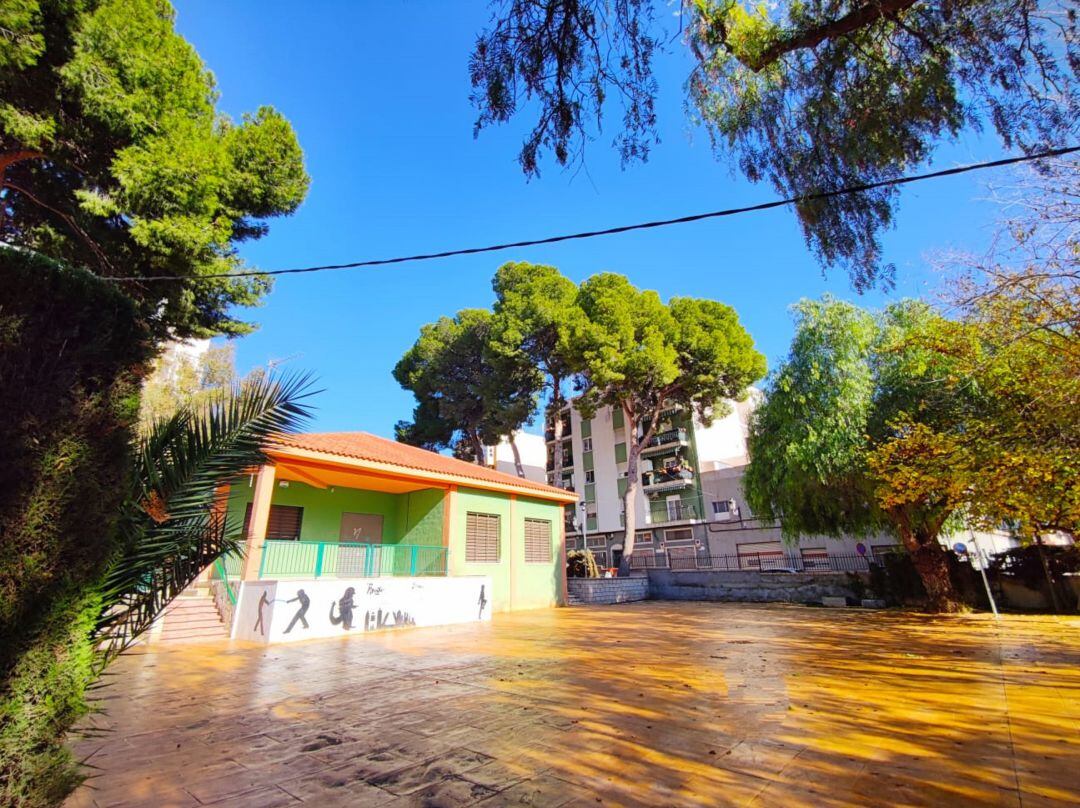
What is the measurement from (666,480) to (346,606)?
2678 cm

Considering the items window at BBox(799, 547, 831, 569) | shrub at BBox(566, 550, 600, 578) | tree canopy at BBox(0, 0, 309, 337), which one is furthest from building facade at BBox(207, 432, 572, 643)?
window at BBox(799, 547, 831, 569)

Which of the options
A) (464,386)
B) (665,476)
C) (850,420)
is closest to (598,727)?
(850,420)

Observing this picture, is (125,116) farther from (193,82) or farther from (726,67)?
(726,67)

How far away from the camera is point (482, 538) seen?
45.3 feet

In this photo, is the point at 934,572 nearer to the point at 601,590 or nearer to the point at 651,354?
the point at 601,590

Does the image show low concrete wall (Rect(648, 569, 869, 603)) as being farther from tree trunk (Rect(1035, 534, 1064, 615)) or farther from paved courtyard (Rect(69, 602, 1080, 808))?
paved courtyard (Rect(69, 602, 1080, 808))

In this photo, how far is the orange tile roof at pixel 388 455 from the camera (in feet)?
36.5

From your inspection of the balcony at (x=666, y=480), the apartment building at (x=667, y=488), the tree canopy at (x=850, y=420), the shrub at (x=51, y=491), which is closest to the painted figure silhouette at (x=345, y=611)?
the shrub at (x=51, y=491)

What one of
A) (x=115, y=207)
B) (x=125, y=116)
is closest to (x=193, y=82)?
(x=125, y=116)

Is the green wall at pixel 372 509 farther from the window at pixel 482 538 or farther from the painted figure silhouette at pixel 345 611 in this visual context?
the painted figure silhouette at pixel 345 611

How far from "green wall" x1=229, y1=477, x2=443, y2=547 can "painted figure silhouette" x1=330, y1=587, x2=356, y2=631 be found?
3.57 metres

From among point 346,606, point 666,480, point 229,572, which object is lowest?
point 346,606

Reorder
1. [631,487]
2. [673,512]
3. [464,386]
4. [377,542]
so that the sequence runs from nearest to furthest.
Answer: [377,542]
[631,487]
[464,386]
[673,512]

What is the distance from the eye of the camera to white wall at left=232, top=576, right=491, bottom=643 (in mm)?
8562
